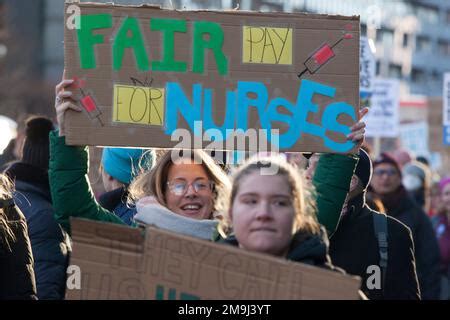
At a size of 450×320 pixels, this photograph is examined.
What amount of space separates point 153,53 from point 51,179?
63 centimetres

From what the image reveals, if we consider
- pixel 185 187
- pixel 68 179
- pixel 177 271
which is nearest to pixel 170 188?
pixel 185 187

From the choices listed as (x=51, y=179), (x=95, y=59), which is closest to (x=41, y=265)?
(x=51, y=179)

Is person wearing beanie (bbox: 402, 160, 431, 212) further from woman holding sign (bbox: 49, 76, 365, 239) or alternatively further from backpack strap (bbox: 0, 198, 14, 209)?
backpack strap (bbox: 0, 198, 14, 209)

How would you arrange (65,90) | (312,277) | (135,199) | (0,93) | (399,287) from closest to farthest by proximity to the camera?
1. (312,277)
2. (65,90)
3. (135,199)
4. (399,287)
5. (0,93)

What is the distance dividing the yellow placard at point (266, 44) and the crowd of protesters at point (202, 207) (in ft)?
1.31

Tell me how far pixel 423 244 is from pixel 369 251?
403 centimetres

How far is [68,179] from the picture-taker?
4.86 m

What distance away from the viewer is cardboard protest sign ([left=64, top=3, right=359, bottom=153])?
4.74 meters

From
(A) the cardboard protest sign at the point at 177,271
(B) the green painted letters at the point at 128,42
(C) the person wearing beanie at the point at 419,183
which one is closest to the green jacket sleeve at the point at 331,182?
(B) the green painted letters at the point at 128,42

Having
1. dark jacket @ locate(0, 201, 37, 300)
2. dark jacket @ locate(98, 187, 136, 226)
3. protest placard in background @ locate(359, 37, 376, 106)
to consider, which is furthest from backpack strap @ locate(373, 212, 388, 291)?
protest placard in background @ locate(359, 37, 376, 106)

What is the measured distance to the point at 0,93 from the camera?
44938 millimetres

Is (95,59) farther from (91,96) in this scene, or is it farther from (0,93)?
(0,93)

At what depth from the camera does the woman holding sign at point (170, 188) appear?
4.86 meters

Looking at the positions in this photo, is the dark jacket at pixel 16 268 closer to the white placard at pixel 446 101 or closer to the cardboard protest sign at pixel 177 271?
the cardboard protest sign at pixel 177 271
